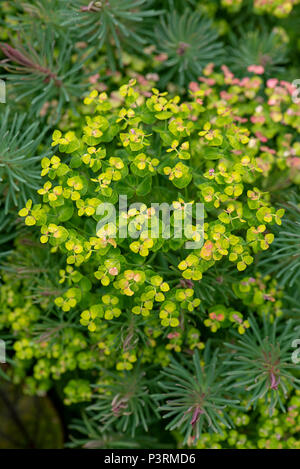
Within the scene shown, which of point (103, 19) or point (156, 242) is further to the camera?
point (103, 19)

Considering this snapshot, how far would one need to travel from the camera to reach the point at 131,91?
1.10 m

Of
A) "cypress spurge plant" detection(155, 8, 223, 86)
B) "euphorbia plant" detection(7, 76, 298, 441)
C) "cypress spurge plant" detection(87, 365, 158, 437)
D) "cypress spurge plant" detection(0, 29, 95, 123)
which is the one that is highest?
"cypress spurge plant" detection(155, 8, 223, 86)

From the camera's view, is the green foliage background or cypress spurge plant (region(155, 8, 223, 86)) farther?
cypress spurge plant (region(155, 8, 223, 86))

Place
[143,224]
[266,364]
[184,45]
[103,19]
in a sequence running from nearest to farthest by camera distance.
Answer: [143,224] → [266,364] → [103,19] → [184,45]

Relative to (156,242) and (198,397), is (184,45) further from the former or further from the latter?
(198,397)

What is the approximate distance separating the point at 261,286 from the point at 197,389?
1.06 feet

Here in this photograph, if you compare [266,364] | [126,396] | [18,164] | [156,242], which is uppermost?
[18,164]

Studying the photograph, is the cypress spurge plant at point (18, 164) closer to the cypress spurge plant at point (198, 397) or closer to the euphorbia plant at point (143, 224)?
the euphorbia plant at point (143, 224)

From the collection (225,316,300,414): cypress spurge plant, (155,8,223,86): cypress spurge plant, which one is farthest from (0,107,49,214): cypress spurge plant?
(225,316,300,414): cypress spurge plant

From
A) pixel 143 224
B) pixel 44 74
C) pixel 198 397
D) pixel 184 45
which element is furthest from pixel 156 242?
pixel 184 45

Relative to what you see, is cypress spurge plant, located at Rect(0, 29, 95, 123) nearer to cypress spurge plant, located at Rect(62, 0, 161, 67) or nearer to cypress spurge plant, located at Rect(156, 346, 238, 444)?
cypress spurge plant, located at Rect(62, 0, 161, 67)
